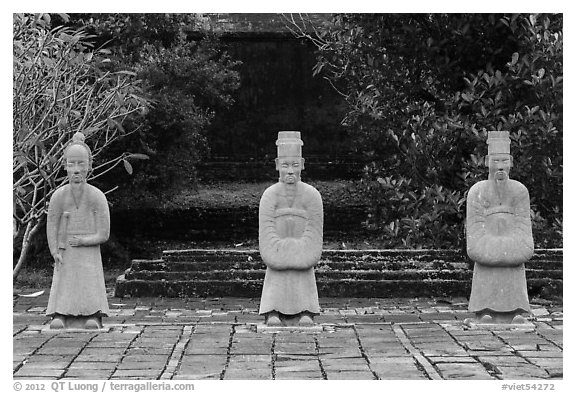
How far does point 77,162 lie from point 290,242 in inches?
79.8

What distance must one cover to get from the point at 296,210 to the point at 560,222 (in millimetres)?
4848

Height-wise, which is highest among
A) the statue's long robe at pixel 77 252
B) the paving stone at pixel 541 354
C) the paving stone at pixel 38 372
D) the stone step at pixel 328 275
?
the statue's long robe at pixel 77 252

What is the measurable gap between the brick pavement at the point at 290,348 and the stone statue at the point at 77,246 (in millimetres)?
224

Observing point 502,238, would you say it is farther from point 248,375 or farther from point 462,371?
point 248,375

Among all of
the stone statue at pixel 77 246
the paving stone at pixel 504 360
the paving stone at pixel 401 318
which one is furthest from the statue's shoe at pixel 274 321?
the paving stone at pixel 504 360

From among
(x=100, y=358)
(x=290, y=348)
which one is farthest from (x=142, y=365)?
(x=290, y=348)

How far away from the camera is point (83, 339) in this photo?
895cm

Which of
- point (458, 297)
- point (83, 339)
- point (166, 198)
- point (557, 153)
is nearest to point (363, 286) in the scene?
point (458, 297)

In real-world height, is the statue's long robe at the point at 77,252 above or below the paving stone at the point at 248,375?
above

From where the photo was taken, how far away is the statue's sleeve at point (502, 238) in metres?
9.69

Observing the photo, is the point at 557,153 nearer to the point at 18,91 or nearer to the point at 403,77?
the point at 403,77

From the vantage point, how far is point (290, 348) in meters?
8.48

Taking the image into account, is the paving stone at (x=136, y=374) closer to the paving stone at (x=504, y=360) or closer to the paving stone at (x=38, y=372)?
the paving stone at (x=38, y=372)

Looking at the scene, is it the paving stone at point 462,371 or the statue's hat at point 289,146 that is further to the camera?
the statue's hat at point 289,146
